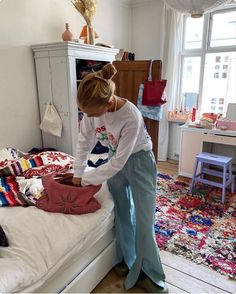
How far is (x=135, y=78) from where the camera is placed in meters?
2.56

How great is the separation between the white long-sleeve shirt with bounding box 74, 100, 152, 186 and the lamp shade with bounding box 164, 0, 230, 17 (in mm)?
689

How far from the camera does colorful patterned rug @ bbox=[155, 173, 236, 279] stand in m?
1.88

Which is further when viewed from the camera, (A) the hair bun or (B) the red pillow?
(B) the red pillow

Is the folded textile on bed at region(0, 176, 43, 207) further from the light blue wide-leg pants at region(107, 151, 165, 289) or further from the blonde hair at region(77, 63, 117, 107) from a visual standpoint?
the blonde hair at region(77, 63, 117, 107)

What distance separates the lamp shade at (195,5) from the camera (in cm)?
137

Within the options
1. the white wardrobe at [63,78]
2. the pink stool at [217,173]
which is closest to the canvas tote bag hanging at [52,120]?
the white wardrobe at [63,78]

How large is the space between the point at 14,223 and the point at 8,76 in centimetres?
150

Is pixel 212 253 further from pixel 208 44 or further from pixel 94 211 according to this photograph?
pixel 208 44

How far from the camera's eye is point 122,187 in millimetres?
1549

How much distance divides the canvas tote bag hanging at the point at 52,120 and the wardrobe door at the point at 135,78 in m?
0.79

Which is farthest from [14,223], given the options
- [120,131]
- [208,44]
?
[208,44]

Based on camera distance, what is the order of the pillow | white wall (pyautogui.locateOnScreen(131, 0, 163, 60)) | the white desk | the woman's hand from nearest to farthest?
the pillow → the woman's hand → the white desk → white wall (pyautogui.locateOnScreen(131, 0, 163, 60))

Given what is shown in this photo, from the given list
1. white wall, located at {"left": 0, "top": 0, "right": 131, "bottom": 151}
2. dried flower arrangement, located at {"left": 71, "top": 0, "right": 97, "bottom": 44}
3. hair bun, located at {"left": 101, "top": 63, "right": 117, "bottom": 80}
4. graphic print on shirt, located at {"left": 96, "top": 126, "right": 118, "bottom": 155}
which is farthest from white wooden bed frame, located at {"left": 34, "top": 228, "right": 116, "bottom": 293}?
dried flower arrangement, located at {"left": 71, "top": 0, "right": 97, "bottom": 44}

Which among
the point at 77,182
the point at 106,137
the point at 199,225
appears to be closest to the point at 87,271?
the point at 77,182
